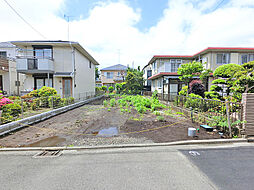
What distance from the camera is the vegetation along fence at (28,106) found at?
609cm

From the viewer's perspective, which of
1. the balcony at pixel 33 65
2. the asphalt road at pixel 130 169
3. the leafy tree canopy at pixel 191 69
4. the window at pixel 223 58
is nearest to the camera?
the asphalt road at pixel 130 169

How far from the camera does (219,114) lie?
580 centimetres

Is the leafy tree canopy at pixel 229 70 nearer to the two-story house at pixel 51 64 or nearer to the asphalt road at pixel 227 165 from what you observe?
the asphalt road at pixel 227 165

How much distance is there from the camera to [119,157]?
362cm

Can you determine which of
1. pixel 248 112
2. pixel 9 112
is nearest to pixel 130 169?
pixel 248 112

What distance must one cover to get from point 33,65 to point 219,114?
1537cm

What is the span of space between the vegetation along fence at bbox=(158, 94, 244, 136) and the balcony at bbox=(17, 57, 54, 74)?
494 inches

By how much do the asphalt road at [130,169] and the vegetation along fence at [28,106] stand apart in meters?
2.97

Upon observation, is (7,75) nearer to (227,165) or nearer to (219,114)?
(219,114)

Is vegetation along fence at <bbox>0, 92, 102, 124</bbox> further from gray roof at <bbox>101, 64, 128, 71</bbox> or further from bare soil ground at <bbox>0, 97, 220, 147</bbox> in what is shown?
gray roof at <bbox>101, 64, 128, 71</bbox>

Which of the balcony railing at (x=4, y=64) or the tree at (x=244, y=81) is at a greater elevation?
the balcony railing at (x=4, y=64)

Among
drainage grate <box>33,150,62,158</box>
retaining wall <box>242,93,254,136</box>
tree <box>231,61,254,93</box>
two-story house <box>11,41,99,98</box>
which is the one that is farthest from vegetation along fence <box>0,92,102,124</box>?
tree <box>231,61,254,93</box>

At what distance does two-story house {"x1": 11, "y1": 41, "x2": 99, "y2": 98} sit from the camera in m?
13.0

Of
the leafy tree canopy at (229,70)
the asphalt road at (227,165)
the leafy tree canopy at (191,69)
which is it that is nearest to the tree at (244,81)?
the leafy tree canopy at (229,70)
